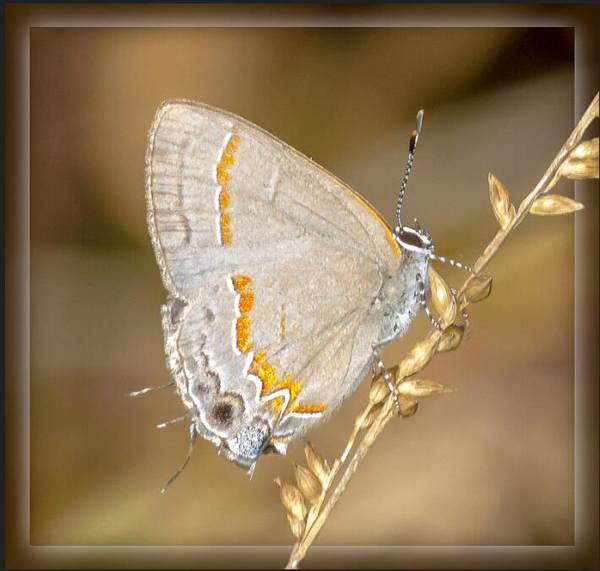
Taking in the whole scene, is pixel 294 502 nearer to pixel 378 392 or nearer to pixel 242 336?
pixel 378 392

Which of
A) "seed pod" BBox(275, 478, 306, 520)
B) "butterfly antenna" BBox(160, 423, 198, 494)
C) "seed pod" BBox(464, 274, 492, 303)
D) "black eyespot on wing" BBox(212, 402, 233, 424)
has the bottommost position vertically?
"butterfly antenna" BBox(160, 423, 198, 494)

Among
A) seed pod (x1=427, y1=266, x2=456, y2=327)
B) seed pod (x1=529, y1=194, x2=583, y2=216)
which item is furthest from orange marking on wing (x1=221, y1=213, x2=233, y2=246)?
seed pod (x1=529, y1=194, x2=583, y2=216)

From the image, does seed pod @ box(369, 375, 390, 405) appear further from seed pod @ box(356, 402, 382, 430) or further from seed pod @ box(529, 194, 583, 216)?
seed pod @ box(529, 194, 583, 216)

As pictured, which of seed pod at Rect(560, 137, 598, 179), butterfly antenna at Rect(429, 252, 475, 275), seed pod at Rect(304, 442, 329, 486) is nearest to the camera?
seed pod at Rect(560, 137, 598, 179)

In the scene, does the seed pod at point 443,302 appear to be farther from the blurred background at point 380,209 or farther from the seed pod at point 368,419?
the blurred background at point 380,209

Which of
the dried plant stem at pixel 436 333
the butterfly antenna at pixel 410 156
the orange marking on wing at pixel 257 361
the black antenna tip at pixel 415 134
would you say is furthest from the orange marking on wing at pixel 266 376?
the black antenna tip at pixel 415 134

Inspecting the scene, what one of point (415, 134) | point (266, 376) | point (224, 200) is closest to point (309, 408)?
point (266, 376)
